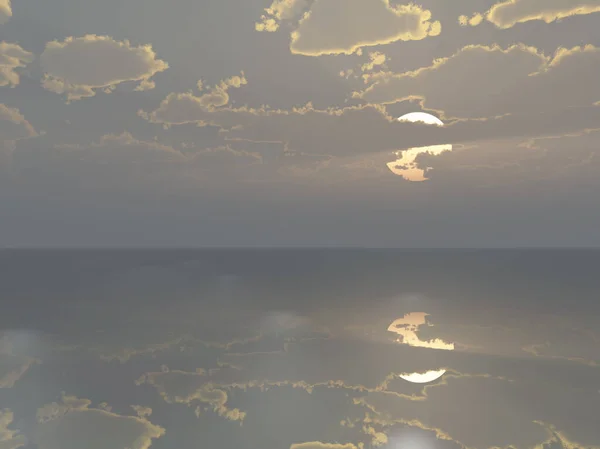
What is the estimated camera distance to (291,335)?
47.6 m

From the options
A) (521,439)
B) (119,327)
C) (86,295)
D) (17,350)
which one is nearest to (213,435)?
(521,439)

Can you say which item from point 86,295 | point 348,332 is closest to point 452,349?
point 348,332

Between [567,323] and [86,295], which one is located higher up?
[86,295]

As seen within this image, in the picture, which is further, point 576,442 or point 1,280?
point 1,280

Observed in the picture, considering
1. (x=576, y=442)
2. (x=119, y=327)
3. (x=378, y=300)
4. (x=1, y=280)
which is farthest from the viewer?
(x=1, y=280)

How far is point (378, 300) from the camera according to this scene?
7962cm

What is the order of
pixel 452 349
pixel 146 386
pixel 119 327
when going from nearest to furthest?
pixel 146 386, pixel 452 349, pixel 119 327

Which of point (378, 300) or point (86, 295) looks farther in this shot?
point (86, 295)

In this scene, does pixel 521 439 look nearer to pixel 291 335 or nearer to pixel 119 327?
pixel 291 335

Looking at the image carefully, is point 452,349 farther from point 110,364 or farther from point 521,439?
point 110,364

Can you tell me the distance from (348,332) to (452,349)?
12.0 meters

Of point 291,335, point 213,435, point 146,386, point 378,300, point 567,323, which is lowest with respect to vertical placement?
point 213,435

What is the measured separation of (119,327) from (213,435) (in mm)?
35061

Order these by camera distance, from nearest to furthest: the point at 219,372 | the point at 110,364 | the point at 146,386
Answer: the point at 146,386
the point at 219,372
the point at 110,364
